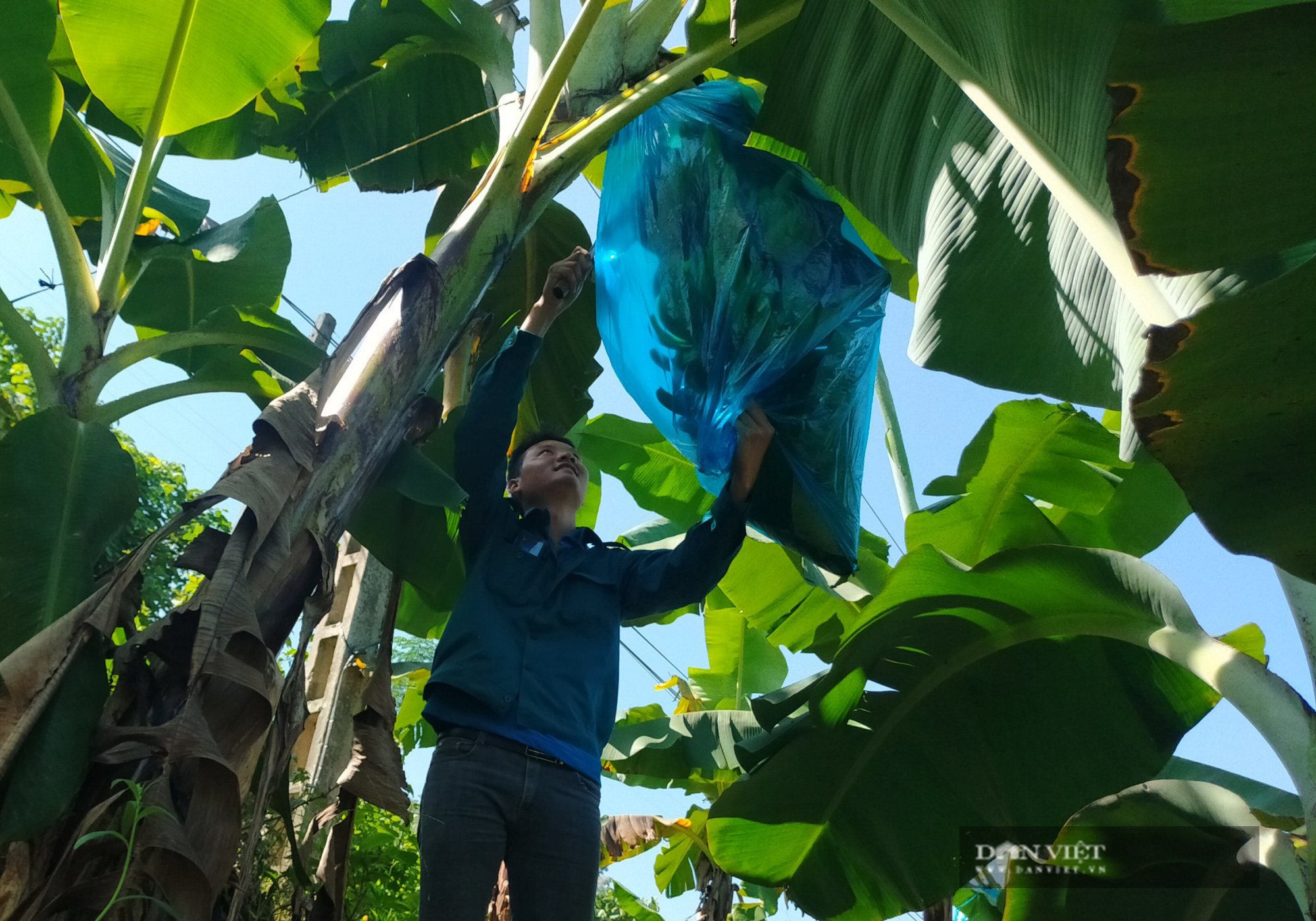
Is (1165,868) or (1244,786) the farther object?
(1244,786)

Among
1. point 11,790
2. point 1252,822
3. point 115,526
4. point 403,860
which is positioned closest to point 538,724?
point 11,790

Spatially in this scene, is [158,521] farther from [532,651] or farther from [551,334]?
[532,651]

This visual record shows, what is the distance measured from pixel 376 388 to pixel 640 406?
1.76 feet

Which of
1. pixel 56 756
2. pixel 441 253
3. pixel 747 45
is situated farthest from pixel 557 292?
pixel 56 756

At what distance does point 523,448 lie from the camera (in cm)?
221

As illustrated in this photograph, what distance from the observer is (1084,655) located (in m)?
2.19

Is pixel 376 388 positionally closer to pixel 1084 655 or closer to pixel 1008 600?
pixel 1008 600

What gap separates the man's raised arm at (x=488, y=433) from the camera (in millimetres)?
1840

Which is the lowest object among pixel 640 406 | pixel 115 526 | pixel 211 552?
pixel 211 552

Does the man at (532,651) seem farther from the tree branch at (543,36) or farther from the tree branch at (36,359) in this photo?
the tree branch at (36,359)

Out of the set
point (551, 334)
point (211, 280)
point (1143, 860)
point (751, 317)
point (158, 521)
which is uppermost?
point (158, 521)

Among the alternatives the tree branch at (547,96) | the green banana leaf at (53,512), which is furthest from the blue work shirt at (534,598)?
the green banana leaf at (53,512)

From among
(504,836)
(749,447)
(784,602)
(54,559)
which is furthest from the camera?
(784,602)

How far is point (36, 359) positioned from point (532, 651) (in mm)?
1246
